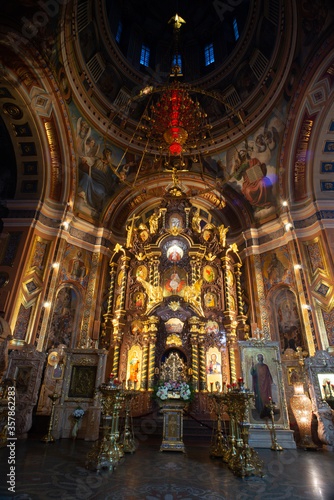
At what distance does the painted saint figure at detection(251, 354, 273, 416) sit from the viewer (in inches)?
356

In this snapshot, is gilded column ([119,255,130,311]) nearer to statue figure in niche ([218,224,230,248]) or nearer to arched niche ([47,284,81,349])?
arched niche ([47,284,81,349])

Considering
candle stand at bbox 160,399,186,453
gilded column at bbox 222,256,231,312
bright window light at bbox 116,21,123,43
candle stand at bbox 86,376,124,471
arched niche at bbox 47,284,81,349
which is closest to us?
candle stand at bbox 86,376,124,471

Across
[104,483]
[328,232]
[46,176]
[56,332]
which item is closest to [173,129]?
[46,176]

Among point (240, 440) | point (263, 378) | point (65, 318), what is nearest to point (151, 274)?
point (65, 318)

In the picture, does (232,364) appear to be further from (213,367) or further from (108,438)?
(108,438)

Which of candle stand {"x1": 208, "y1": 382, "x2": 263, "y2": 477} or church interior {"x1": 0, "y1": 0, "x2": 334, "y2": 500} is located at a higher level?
church interior {"x1": 0, "y1": 0, "x2": 334, "y2": 500}

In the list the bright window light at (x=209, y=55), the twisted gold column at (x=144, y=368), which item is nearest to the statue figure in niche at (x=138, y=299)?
the twisted gold column at (x=144, y=368)

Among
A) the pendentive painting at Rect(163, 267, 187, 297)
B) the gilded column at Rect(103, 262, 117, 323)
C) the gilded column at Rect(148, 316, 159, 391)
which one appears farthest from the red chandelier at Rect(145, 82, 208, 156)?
the gilded column at Rect(148, 316, 159, 391)

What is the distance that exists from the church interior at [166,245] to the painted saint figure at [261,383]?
45 mm

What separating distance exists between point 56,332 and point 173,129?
9835 mm

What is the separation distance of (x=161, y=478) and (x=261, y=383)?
5.41 m

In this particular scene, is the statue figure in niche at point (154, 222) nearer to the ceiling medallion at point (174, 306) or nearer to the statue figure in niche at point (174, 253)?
the statue figure in niche at point (174, 253)

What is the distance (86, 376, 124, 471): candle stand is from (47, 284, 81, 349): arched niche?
642 cm

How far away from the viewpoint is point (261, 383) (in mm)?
9227
